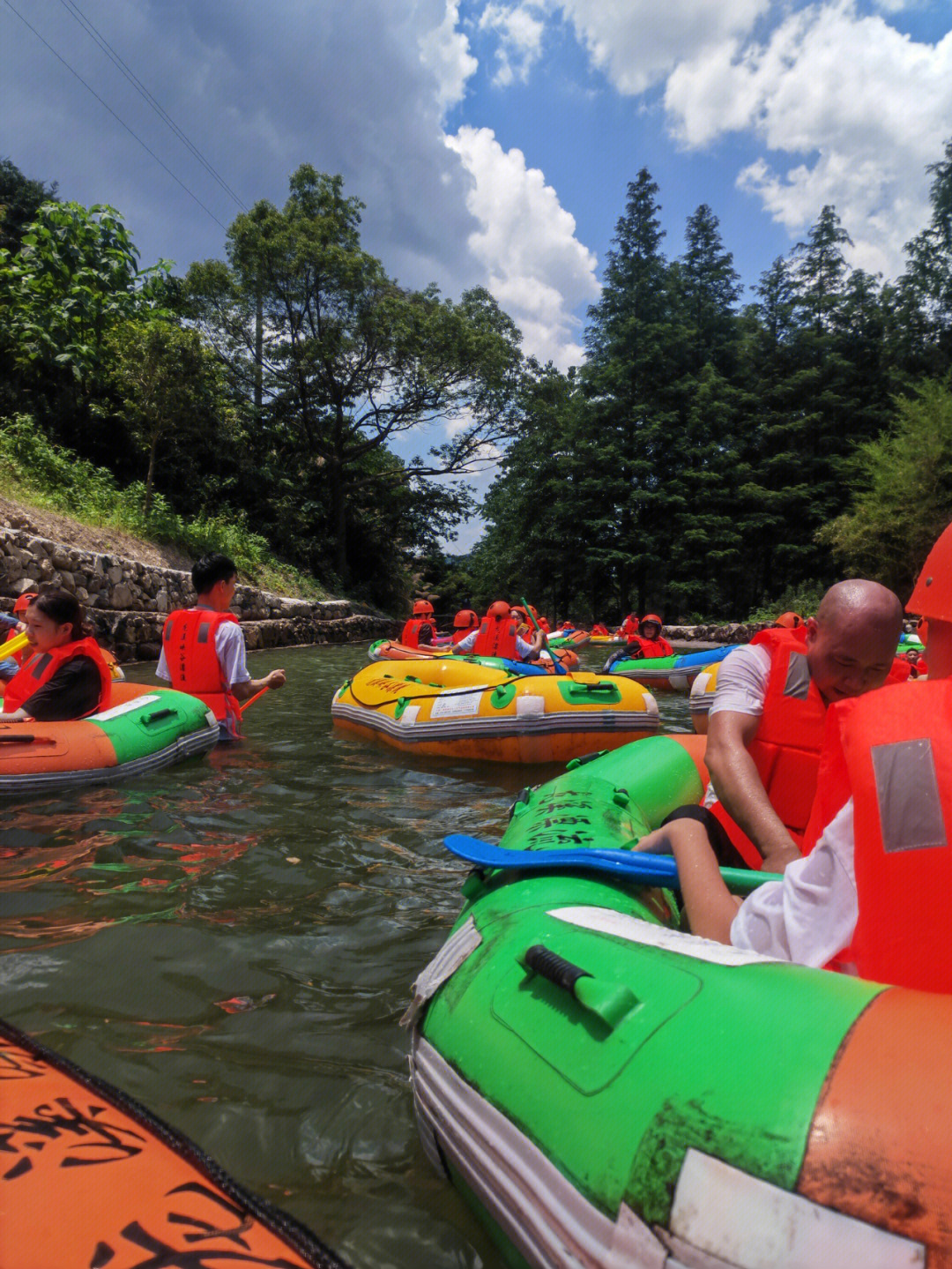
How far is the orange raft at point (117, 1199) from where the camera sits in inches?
36.4

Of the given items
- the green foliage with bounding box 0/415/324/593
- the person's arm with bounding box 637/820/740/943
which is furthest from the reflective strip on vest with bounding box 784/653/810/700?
the green foliage with bounding box 0/415/324/593

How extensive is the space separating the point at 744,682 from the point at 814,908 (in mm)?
1177

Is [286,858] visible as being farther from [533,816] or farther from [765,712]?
[765,712]

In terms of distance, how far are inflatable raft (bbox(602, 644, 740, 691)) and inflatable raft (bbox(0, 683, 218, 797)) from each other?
206 inches

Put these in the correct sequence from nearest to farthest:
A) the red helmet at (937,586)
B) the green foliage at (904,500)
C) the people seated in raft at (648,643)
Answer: the red helmet at (937,586) < the people seated in raft at (648,643) < the green foliage at (904,500)

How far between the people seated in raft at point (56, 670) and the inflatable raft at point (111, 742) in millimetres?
137

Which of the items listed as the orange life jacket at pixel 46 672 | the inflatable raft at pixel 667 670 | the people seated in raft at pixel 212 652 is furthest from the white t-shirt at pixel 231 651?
the inflatable raft at pixel 667 670

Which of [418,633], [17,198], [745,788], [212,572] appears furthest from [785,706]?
[17,198]

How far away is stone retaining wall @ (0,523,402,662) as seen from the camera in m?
9.58

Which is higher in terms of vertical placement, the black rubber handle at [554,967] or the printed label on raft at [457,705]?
the black rubber handle at [554,967]

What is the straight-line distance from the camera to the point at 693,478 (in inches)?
934

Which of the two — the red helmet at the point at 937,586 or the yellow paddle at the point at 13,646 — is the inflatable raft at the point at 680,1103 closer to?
the red helmet at the point at 937,586

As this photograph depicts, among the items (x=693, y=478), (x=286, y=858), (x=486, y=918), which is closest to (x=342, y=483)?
(x=693, y=478)

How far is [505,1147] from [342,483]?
23.8 meters
